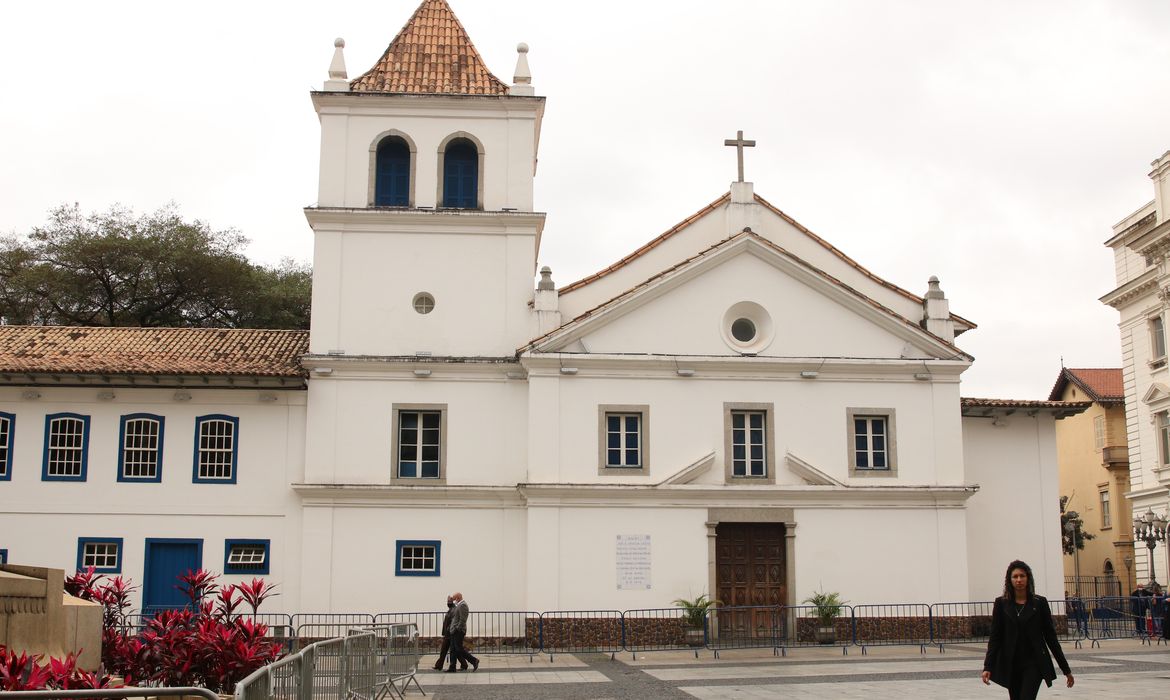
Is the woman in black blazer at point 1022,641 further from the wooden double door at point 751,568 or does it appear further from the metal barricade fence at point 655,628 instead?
the wooden double door at point 751,568

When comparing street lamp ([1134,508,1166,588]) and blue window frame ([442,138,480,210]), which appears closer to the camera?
blue window frame ([442,138,480,210])

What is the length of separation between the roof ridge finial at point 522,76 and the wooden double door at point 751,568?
12125 mm

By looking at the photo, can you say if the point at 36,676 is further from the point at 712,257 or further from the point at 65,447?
the point at 712,257

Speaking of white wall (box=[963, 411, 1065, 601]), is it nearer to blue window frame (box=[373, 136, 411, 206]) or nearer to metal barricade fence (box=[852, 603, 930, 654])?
metal barricade fence (box=[852, 603, 930, 654])

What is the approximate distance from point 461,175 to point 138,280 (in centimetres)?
2602

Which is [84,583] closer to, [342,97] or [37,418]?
[37,418]

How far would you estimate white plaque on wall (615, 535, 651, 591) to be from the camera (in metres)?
27.7

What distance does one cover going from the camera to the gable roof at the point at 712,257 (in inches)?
1107

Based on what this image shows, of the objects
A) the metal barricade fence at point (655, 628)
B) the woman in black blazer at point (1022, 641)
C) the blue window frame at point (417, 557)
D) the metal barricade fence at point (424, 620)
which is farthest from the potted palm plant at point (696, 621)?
the woman in black blazer at point (1022, 641)

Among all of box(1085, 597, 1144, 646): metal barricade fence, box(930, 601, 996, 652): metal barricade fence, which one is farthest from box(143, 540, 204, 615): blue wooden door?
box(1085, 597, 1144, 646): metal barricade fence

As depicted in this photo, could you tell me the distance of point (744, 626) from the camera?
91.6ft

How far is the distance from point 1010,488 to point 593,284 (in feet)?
39.9

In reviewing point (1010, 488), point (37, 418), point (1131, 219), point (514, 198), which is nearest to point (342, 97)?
point (514, 198)

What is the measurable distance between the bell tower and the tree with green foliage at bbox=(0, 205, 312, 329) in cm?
2318
